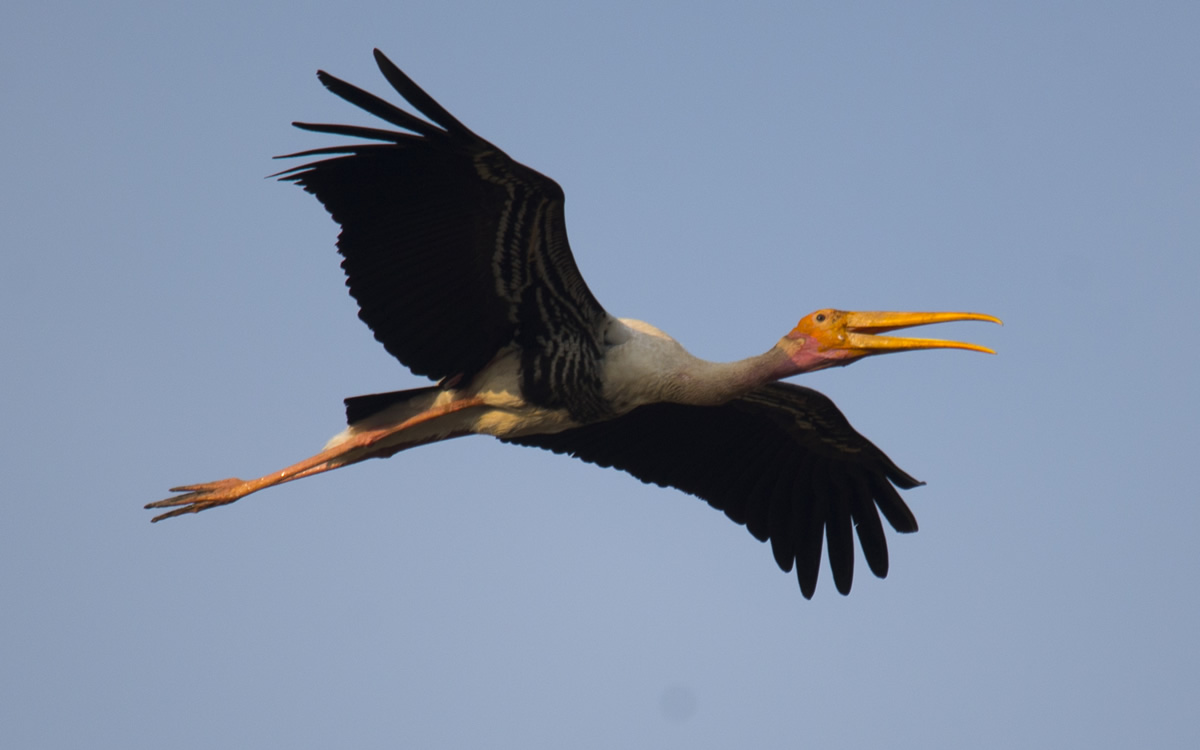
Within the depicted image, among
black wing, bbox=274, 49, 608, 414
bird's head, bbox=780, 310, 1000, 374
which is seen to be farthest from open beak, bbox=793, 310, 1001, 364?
black wing, bbox=274, 49, 608, 414

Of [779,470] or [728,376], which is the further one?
[779,470]

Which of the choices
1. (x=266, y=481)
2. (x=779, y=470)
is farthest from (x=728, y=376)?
(x=266, y=481)

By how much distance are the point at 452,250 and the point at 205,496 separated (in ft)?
8.33

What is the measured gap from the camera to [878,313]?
31.1 feet

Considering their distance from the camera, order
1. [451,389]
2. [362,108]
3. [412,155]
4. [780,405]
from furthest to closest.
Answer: [780,405] → [451,389] → [412,155] → [362,108]

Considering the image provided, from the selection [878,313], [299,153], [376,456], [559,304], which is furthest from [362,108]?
[878,313]

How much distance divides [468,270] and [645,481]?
2.99m

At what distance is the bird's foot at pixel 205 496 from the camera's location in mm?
9859

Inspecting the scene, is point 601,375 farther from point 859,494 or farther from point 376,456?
point 859,494

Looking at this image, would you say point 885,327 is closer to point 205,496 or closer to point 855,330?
point 855,330

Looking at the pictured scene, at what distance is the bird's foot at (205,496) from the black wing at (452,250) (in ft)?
5.02

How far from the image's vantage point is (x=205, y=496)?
388 inches

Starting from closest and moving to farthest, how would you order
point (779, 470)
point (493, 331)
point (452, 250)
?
point (452, 250) < point (493, 331) < point (779, 470)

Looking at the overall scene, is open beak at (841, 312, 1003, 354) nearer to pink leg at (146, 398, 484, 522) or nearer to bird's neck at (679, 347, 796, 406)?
bird's neck at (679, 347, 796, 406)
